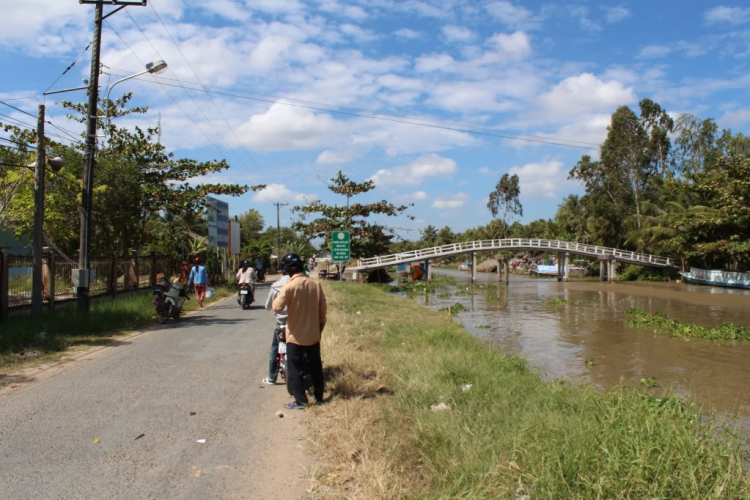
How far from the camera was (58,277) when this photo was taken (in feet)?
44.7

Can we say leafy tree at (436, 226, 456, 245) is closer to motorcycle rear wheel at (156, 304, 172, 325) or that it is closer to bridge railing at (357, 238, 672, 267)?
bridge railing at (357, 238, 672, 267)

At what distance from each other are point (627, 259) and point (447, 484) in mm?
44624

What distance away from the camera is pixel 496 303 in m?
26.9

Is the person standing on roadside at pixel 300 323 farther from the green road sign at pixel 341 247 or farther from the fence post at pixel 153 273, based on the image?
the fence post at pixel 153 273

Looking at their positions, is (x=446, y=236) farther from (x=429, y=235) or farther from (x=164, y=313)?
(x=164, y=313)

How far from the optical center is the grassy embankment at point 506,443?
3.28m

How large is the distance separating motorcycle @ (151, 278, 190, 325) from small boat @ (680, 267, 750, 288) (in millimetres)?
35213

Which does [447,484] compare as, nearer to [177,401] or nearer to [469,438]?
[469,438]

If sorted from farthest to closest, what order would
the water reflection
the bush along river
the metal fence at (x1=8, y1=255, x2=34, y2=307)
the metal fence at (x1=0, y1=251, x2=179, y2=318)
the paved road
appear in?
1. the metal fence at (x1=8, y1=255, x2=34, y2=307)
2. the metal fence at (x1=0, y1=251, x2=179, y2=318)
3. the water reflection
4. the bush along river
5. the paved road

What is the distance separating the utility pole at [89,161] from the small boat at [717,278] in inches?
1460

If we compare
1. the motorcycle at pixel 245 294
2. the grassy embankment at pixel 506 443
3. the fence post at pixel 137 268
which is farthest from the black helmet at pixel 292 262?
the fence post at pixel 137 268

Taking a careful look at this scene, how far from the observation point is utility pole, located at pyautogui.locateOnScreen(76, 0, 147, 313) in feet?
42.5

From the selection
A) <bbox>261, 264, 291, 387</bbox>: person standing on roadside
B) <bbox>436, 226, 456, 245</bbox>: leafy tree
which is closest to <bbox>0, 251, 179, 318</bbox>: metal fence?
<bbox>261, 264, 291, 387</bbox>: person standing on roadside

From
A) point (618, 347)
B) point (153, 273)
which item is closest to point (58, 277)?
point (153, 273)
